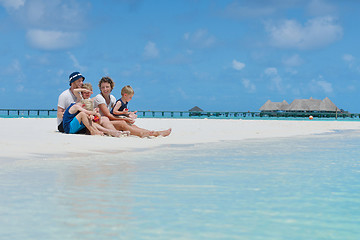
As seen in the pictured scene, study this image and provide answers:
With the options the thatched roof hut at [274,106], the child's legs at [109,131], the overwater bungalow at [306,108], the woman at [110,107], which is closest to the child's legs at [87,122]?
the child's legs at [109,131]

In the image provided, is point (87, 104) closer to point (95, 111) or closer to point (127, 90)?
point (95, 111)

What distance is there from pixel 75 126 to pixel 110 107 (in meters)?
1.10

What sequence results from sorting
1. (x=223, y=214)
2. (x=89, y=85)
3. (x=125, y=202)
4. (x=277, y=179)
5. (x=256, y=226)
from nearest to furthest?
(x=256, y=226)
(x=223, y=214)
(x=125, y=202)
(x=277, y=179)
(x=89, y=85)

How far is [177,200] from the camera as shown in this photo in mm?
3404

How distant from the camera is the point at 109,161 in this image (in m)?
6.04

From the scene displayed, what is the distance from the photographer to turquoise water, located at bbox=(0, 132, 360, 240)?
8.46 ft

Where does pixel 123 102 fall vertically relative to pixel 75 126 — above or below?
above

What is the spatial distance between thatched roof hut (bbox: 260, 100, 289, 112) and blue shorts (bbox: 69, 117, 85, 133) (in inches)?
3286

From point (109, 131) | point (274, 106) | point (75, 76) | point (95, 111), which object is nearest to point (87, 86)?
point (75, 76)

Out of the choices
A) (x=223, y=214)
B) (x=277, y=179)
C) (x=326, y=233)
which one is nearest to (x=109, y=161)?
(x=277, y=179)

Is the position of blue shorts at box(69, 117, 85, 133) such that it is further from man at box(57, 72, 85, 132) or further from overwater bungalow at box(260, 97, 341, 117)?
overwater bungalow at box(260, 97, 341, 117)

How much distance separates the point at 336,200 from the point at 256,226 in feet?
3.75

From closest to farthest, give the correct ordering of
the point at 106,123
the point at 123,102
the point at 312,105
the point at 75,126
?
the point at 75,126 < the point at 106,123 < the point at 123,102 < the point at 312,105

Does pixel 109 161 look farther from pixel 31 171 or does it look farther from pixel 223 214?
pixel 223 214
